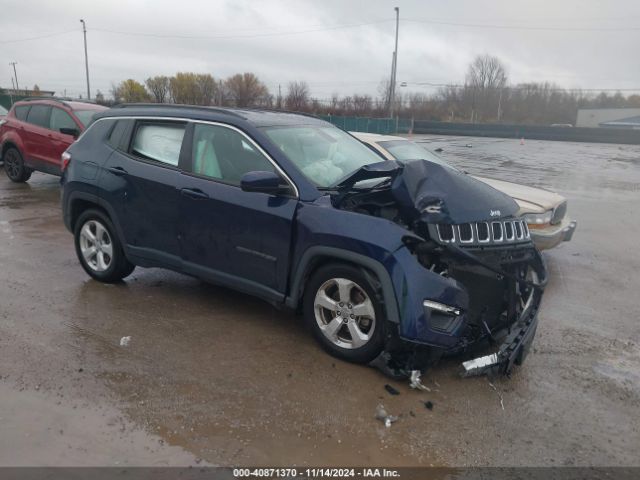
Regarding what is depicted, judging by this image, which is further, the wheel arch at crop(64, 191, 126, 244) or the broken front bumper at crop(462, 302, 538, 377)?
the wheel arch at crop(64, 191, 126, 244)

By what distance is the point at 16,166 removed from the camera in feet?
39.6

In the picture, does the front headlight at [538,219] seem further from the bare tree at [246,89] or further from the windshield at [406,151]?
the bare tree at [246,89]

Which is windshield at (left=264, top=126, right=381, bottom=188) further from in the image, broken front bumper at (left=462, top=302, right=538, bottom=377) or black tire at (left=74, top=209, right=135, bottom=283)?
black tire at (left=74, top=209, right=135, bottom=283)

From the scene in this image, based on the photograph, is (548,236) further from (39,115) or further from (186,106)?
(39,115)

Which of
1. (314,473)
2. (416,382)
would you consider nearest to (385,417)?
(416,382)

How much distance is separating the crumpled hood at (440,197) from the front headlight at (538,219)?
236cm

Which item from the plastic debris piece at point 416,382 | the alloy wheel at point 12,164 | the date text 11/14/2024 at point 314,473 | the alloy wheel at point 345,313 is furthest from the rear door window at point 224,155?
the alloy wheel at point 12,164

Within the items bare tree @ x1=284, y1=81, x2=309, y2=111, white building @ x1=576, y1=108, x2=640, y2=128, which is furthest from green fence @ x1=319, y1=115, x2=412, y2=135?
white building @ x1=576, y1=108, x2=640, y2=128

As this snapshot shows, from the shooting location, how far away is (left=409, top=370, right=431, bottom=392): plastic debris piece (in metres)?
3.72

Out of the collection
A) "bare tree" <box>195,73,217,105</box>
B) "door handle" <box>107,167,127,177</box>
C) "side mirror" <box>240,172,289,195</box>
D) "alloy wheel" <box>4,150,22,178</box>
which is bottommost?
"alloy wheel" <box>4,150,22,178</box>

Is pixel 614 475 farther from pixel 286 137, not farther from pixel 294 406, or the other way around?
pixel 286 137

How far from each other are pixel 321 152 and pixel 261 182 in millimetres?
944

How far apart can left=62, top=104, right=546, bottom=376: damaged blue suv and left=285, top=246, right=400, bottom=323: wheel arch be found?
0.01 meters

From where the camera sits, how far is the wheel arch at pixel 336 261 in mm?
3648
